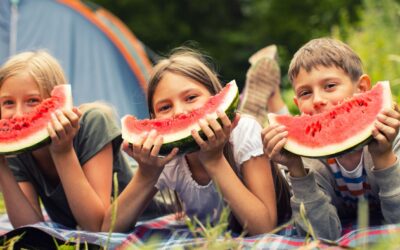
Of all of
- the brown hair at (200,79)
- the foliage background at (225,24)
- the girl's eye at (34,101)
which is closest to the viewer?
the brown hair at (200,79)

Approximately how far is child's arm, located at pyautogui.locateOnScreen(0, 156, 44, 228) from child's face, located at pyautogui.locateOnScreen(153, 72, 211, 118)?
0.72 metres

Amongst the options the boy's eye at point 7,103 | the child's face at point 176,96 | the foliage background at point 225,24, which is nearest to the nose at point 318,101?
the child's face at point 176,96

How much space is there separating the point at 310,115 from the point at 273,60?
5.50 ft

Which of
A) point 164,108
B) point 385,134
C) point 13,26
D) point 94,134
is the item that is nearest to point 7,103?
point 94,134

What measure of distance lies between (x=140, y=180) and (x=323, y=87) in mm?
827

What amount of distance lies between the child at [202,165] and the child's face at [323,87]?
29cm

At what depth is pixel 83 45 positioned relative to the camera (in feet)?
18.5

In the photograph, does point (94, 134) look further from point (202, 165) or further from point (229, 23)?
point (229, 23)

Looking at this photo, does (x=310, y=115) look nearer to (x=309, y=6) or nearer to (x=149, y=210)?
(x=149, y=210)

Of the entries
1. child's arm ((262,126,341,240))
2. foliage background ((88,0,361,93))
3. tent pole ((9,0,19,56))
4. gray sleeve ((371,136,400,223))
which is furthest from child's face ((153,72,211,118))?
foliage background ((88,0,361,93))

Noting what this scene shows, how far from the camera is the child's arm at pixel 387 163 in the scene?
2.09 metres

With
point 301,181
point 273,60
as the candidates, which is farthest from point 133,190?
point 273,60

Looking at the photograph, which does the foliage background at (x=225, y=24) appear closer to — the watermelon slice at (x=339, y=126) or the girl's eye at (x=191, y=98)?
the girl's eye at (x=191, y=98)

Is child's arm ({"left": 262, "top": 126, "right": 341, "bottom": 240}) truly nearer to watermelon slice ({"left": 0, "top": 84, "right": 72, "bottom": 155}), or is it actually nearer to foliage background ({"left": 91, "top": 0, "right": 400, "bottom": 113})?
watermelon slice ({"left": 0, "top": 84, "right": 72, "bottom": 155})
